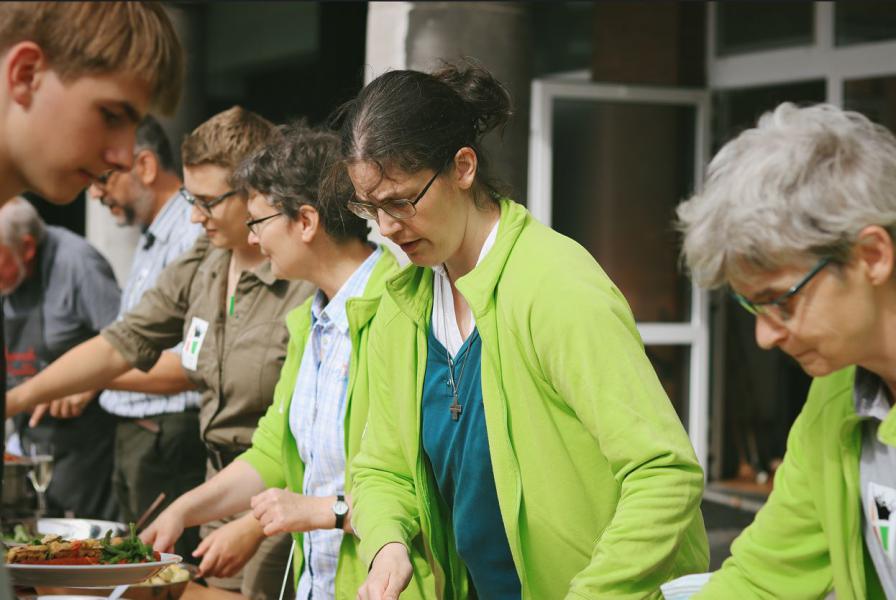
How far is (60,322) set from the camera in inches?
194

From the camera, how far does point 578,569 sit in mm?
2020

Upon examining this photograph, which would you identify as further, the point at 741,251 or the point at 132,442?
the point at 132,442

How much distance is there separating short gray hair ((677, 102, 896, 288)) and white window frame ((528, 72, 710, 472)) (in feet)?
13.7

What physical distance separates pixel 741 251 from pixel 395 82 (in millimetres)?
790

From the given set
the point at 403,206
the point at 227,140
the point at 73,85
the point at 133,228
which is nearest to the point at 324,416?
the point at 403,206

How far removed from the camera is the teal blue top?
210 centimetres

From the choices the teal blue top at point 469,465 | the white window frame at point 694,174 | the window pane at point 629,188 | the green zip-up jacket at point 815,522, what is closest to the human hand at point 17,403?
the teal blue top at point 469,465

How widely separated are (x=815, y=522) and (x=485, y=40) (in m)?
3.24

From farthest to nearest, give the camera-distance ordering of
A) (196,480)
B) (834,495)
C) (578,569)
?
(196,480) < (578,569) < (834,495)


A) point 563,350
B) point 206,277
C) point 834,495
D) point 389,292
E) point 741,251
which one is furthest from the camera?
point 206,277

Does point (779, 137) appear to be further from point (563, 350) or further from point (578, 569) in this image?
point (578, 569)

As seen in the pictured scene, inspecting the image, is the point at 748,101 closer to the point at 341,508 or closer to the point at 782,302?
the point at 341,508

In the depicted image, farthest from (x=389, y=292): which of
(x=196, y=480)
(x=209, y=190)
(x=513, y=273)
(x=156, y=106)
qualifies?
(x=196, y=480)

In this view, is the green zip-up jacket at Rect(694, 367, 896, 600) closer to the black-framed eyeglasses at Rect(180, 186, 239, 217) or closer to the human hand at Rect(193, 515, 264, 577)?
the human hand at Rect(193, 515, 264, 577)
